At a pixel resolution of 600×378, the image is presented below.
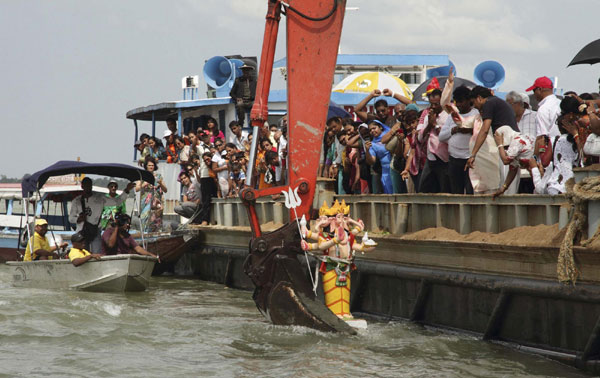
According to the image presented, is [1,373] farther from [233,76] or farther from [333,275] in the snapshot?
[233,76]

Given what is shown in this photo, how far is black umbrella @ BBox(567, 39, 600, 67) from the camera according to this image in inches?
493

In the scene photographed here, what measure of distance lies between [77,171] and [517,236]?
11.6 meters

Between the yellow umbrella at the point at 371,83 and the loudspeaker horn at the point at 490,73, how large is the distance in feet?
12.1

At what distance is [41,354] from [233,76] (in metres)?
16.0

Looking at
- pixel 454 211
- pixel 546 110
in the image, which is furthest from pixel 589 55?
pixel 454 211

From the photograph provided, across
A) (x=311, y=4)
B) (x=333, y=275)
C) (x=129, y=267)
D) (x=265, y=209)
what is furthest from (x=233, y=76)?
(x=333, y=275)

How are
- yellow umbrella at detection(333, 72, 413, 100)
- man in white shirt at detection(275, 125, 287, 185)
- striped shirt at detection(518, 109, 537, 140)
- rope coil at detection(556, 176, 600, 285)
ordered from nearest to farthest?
rope coil at detection(556, 176, 600, 285)
striped shirt at detection(518, 109, 537, 140)
man in white shirt at detection(275, 125, 287, 185)
yellow umbrella at detection(333, 72, 413, 100)

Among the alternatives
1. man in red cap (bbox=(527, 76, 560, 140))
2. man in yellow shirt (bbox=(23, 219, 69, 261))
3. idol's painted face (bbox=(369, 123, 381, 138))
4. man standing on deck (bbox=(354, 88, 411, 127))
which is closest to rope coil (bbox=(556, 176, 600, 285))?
man in red cap (bbox=(527, 76, 560, 140))

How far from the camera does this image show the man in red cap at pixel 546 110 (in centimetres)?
1210

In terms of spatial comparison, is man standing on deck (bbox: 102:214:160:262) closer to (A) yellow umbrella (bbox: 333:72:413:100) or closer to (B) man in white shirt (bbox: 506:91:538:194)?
(B) man in white shirt (bbox: 506:91:538:194)

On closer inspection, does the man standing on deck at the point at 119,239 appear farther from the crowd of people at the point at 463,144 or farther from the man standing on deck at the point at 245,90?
the man standing on deck at the point at 245,90

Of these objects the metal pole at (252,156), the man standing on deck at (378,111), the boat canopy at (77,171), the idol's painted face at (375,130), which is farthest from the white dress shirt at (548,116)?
the boat canopy at (77,171)

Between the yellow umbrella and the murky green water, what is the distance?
1105cm

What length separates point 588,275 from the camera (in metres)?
9.47
